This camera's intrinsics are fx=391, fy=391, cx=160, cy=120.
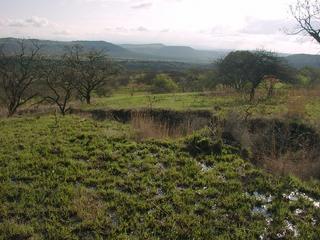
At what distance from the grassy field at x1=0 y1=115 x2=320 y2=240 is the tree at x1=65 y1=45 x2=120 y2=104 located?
845 inches

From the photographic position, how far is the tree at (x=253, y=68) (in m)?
25.7

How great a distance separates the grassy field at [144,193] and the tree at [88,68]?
845 inches

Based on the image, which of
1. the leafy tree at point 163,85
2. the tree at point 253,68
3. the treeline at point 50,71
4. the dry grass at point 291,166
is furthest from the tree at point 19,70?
the leafy tree at point 163,85

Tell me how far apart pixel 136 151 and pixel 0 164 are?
323 cm

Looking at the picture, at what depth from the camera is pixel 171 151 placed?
995cm

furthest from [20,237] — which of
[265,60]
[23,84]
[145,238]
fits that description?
[23,84]

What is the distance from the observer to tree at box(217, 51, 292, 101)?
25.7m

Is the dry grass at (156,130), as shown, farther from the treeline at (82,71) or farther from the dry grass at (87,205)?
the treeline at (82,71)

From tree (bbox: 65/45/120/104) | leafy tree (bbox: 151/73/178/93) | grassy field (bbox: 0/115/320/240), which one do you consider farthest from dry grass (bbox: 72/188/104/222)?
leafy tree (bbox: 151/73/178/93)

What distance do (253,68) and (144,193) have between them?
66.7 ft

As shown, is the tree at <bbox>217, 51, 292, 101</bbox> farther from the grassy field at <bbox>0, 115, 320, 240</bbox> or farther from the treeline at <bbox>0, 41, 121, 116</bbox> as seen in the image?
the grassy field at <bbox>0, 115, 320, 240</bbox>

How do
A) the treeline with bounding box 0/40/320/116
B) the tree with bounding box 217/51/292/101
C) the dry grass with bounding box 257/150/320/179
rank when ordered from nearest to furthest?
the dry grass with bounding box 257/150/320/179
the tree with bounding box 217/51/292/101
the treeline with bounding box 0/40/320/116

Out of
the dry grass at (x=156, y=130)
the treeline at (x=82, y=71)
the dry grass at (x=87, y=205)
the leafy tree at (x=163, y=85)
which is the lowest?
the leafy tree at (x=163, y=85)

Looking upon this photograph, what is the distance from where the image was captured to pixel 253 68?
85.5 feet
